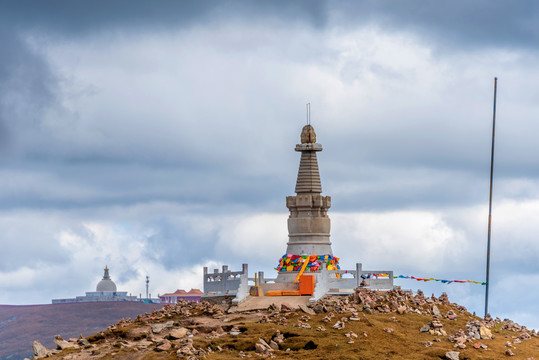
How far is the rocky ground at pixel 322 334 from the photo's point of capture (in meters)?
53.8

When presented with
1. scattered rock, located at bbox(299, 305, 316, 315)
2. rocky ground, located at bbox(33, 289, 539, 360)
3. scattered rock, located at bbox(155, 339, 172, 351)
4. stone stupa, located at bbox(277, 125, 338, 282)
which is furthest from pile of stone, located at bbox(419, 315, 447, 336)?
scattered rock, located at bbox(155, 339, 172, 351)

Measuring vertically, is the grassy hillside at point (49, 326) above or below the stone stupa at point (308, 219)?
below

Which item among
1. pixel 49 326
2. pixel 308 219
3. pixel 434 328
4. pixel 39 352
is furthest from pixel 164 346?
pixel 49 326

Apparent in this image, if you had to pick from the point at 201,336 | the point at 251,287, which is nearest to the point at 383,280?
the point at 251,287

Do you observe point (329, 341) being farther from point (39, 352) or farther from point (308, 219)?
point (39, 352)

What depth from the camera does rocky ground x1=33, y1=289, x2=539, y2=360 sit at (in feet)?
177

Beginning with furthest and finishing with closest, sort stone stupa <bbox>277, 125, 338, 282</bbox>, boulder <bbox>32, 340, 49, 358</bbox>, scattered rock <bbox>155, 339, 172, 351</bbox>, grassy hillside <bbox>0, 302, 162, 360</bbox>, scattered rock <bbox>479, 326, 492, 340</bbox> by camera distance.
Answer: grassy hillside <bbox>0, 302, 162, 360</bbox>
stone stupa <bbox>277, 125, 338, 282</bbox>
boulder <bbox>32, 340, 49, 358</bbox>
scattered rock <bbox>479, 326, 492, 340</bbox>
scattered rock <bbox>155, 339, 172, 351</bbox>

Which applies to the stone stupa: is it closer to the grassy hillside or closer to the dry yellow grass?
the dry yellow grass

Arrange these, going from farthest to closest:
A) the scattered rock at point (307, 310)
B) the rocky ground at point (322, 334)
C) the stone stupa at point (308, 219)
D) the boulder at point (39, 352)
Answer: the stone stupa at point (308, 219) < the scattered rock at point (307, 310) < the boulder at point (39, 352) < the rocky ground at point (322, 334)

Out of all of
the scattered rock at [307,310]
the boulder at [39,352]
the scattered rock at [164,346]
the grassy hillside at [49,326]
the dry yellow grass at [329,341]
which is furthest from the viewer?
the grassy hillside at [49,326]

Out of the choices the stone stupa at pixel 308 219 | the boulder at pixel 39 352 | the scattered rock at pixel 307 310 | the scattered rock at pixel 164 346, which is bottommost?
the boulder at pixel 39 352

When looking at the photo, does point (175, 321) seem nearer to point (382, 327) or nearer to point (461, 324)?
point (382, 327)

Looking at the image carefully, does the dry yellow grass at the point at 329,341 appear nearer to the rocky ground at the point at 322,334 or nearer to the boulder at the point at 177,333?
the rocky ground at the point at 322,334

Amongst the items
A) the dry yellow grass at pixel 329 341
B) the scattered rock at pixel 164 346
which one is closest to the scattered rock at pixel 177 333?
the dry yellow grass at pixel 329 341
